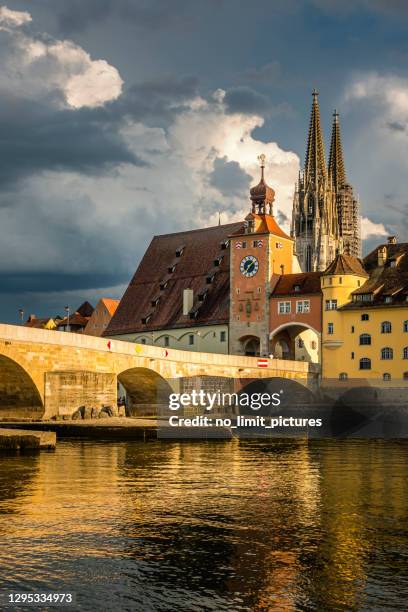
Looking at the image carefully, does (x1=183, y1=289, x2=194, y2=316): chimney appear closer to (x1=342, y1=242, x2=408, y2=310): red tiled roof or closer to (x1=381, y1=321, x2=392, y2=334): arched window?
(x1=342, y1=242, x2=408, y2=310): red tiled roof

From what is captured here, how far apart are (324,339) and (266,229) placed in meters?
13.0

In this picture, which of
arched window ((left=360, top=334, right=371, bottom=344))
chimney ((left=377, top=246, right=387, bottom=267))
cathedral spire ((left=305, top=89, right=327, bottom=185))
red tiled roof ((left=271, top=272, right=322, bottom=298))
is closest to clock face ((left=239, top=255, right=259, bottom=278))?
red tiled roof ((left=271, top=272, right=322, bottom=298))

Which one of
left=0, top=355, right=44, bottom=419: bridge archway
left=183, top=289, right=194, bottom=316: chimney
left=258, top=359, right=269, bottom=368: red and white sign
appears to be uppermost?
left=183, top=289, right=194, bottom=316: chimney

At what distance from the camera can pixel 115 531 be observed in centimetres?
1695

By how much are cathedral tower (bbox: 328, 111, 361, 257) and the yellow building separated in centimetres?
8755

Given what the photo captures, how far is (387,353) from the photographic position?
85438 millimetres

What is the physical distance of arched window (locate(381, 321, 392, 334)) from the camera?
8550 centimetres

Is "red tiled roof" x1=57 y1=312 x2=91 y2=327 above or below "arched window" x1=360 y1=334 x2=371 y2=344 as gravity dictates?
above

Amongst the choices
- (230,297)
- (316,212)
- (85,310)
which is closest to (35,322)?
(85,310)

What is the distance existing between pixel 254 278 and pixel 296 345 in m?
8.13

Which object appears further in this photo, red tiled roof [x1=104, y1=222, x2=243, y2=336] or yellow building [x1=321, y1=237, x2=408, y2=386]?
red tiled roof [x1=104, y1=222, x2=243, y2=336]

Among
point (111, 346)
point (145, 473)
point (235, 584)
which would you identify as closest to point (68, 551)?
point (235, 584)

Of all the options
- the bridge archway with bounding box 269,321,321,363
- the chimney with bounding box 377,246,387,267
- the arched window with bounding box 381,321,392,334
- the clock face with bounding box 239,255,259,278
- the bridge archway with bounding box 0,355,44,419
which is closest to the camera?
the bridge archway with bounding box 0,355,44,419

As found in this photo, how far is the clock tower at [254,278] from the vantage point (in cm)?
9294
